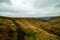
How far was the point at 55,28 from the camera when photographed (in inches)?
267

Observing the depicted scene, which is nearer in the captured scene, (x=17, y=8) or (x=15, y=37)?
(x=15, y=37)

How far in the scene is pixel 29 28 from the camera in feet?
22.4

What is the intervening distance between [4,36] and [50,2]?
9.13 feet

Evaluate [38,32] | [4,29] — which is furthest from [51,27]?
[4,29]

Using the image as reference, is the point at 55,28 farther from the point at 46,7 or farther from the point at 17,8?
the point at 17,8

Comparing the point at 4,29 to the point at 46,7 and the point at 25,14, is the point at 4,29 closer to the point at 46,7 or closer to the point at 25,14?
the point at 25,14

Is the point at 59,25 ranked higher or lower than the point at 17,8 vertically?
→ lower

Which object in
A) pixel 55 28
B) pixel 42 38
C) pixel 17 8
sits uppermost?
pixel 17 8

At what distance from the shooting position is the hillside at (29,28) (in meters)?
6.64

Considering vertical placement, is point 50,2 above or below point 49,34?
above

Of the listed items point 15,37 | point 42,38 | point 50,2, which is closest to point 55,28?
point 42,38

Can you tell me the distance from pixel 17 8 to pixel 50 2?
65.4 inches

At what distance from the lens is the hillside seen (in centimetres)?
664

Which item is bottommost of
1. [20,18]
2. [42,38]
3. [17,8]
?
[42,38]
